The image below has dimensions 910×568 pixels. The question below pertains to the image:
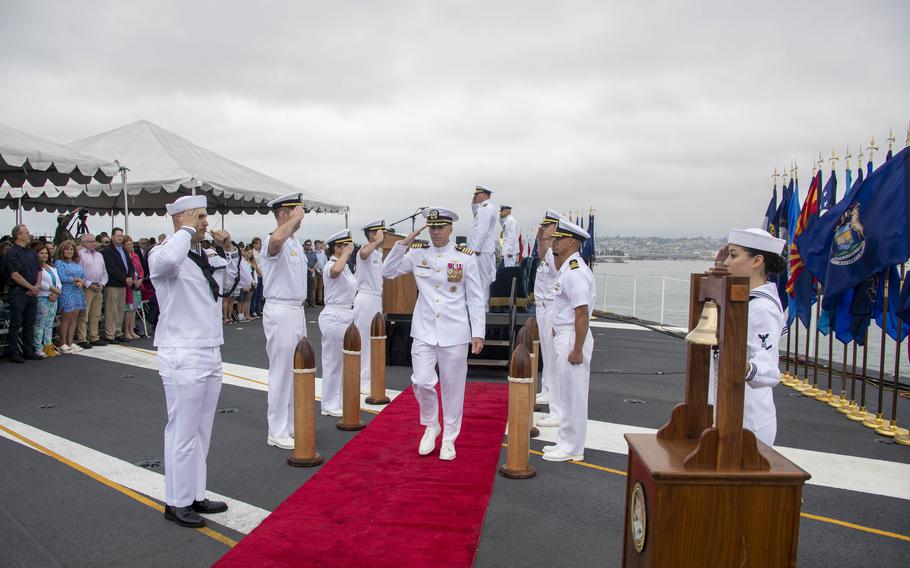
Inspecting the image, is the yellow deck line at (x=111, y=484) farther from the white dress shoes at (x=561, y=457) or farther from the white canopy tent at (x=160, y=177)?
the white canopy tent at (x=160, y=177)

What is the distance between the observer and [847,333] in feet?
25.0

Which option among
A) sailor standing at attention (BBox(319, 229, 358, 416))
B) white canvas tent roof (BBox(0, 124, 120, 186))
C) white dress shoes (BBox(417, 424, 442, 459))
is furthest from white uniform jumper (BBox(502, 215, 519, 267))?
white canvas tent roof (BBox(0, 124, 120, 186))

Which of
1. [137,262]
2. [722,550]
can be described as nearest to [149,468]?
[722,550]

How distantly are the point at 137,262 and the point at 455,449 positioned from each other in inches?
389

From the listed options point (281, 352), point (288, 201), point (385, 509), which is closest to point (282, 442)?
point (281, 352)

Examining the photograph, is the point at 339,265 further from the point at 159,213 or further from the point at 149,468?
the point at 159,213

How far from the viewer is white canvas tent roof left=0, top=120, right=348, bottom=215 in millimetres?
13906

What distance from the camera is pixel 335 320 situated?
7.30 meters

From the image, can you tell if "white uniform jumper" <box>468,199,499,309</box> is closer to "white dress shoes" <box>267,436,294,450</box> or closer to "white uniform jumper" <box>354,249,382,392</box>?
"white uniform jumper" <box>354,249,382,392</box>

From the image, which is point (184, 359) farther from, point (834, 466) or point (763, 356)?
point (834, 466)

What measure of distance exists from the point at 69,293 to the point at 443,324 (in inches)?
340

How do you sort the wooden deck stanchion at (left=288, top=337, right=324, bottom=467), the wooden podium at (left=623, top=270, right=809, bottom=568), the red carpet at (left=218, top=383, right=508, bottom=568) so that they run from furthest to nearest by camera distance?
the wooden deck stanchion at (left=288, top=337, right=324, bottom=467)
the red carpet at (left=218, top=383, right=508, bottom=568)
the wooden podium at (left=623, top=270, right=809, bottom=568)

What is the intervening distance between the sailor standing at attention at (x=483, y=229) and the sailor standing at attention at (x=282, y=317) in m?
5.36

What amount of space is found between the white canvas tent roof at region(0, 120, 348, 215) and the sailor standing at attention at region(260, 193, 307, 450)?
8.75 m
